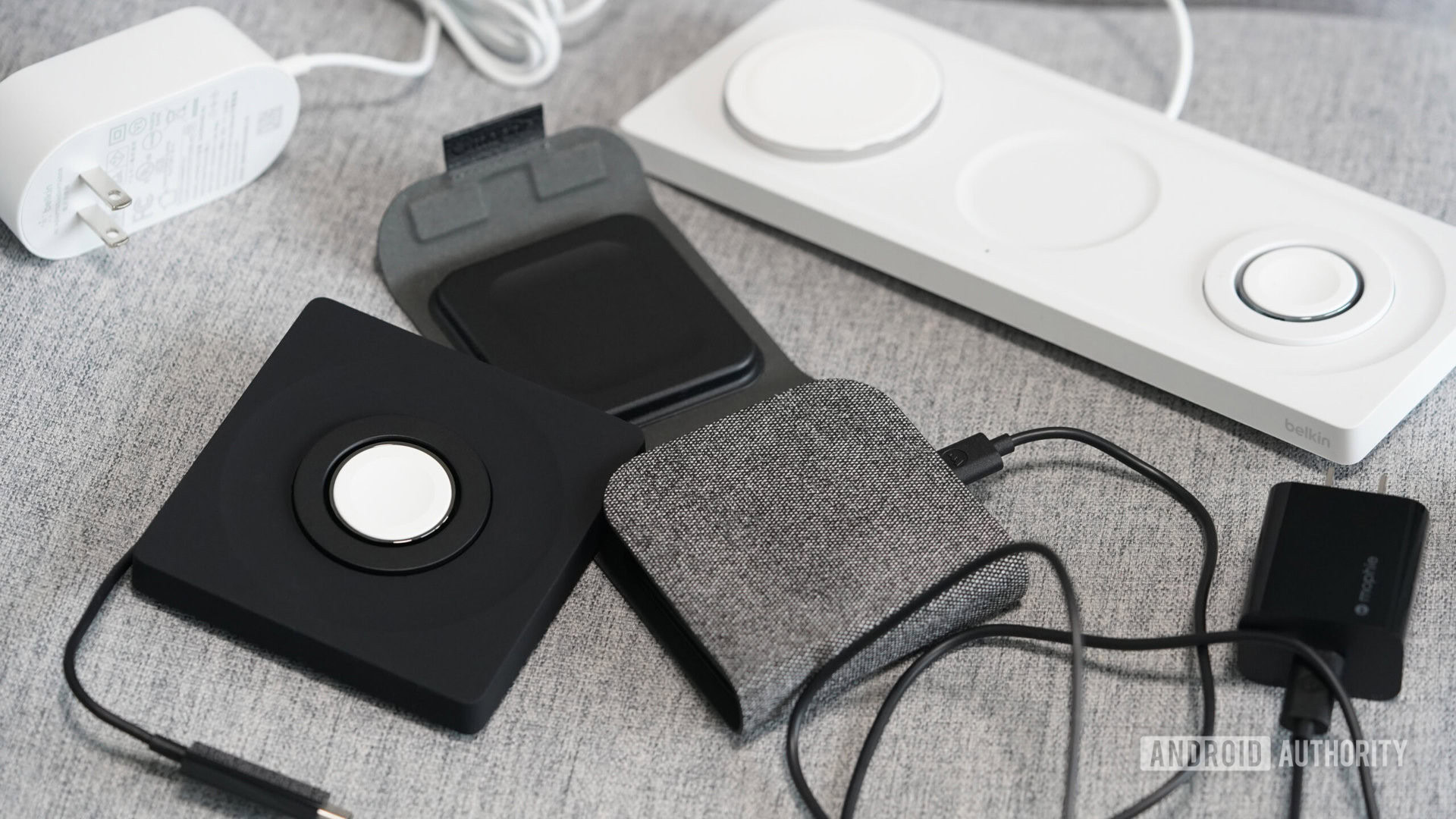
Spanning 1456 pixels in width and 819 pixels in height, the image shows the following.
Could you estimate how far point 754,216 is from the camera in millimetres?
780

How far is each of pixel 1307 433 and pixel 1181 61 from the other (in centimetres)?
30

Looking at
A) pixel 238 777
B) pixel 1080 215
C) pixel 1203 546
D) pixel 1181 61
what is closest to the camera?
pixel 238 777

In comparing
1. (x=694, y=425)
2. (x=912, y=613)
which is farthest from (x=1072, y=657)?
(x=694, y=425)

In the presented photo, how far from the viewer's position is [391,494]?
59 cm

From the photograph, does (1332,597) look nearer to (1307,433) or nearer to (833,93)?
(1307,433)

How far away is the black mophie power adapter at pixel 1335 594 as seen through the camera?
554 mm

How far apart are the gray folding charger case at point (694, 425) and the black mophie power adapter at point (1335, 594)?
0.10m

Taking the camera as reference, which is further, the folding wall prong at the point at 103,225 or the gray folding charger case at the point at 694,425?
the folding wall prong at the point at 103,225

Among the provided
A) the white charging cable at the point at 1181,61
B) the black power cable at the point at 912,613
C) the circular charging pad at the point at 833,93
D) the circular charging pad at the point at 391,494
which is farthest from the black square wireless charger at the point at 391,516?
the white charging cable at the point at 1181,61

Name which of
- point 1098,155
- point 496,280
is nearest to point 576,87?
point 496,280

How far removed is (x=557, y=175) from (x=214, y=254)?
0.18m

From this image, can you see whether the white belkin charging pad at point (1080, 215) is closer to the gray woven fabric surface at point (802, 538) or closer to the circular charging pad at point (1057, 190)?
the circular charging pad at point (1057, 190)

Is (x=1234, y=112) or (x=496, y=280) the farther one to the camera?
(x=1234, y=112)

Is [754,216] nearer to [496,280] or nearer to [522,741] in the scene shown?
[496,280]
